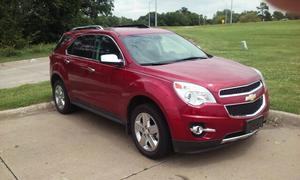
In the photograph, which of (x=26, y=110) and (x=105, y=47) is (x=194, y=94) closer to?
(x=105, y=47)

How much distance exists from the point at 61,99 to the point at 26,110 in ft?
2.41

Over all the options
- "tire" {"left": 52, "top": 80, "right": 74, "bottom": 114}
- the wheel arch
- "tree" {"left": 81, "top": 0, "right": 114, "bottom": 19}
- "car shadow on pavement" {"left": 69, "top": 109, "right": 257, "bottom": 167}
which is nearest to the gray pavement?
"tire" {"left": 52, "top": 80, "right": 74, "bottom": 114}

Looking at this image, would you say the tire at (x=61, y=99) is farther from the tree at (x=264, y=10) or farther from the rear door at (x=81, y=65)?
the tree at (x=264, y=10)

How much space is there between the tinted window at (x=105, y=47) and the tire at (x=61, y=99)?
1.39 metres

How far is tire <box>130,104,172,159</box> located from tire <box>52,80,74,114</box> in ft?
7.83

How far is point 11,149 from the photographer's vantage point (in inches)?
240

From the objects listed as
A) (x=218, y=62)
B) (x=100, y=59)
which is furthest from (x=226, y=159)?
(x=100, y=59)

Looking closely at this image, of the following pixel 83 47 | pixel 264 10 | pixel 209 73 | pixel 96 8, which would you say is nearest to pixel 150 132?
pixel 209 73

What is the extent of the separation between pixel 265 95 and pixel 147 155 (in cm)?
170

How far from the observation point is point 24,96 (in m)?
8.91

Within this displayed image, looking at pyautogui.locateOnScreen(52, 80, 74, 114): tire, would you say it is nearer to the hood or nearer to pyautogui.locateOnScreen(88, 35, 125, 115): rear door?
pyautogui.locateOnScreen(88, 35, 125, 115): rear door

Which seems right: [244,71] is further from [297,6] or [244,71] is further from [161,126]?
[297,6]

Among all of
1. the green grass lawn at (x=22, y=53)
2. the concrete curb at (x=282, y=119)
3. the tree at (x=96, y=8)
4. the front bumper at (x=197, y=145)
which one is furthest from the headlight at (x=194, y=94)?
the tree at (x=96, y=8)

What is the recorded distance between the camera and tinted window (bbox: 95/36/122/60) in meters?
6.23
